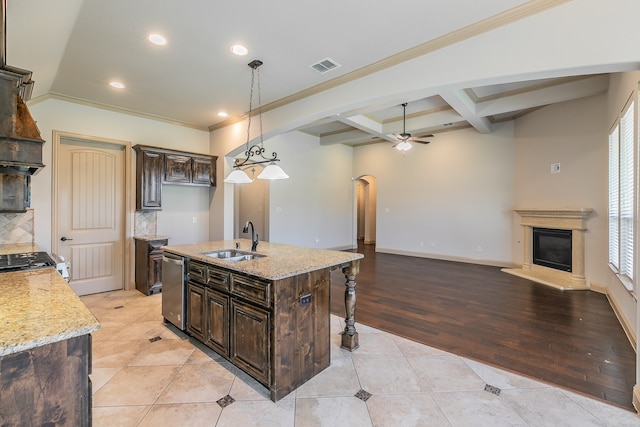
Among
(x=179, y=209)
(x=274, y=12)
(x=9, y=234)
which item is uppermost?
(x=274, y=12)

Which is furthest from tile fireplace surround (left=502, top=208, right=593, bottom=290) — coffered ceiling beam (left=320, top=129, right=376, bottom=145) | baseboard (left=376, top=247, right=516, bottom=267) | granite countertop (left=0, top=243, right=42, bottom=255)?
granite countertop (left=0, top=243, right=42, bottom=255)

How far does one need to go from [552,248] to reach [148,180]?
7388 millimetres

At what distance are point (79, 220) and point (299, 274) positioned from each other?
4.18 meters

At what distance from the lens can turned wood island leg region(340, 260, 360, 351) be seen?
2771mm

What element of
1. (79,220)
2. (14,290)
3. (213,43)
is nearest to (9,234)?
→ (79,220)

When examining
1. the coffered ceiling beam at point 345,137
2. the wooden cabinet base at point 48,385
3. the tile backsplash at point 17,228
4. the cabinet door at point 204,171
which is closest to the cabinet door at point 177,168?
the cabinet door at point 204,171

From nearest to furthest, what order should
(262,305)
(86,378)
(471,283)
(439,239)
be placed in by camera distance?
(86,378)
(262,305)
(471,283)
(439,239)

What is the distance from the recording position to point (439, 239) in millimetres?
7637

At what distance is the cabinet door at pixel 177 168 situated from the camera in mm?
4988

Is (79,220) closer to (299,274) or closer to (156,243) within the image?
(156,243)

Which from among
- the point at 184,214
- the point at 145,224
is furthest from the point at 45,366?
the point at 184,214

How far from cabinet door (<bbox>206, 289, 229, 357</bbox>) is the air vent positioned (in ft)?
8.58

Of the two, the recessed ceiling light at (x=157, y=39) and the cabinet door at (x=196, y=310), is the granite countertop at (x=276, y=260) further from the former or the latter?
the recessed ceiling light at (x=157, y=39)

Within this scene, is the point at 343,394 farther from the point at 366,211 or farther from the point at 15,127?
the point at 366,211
